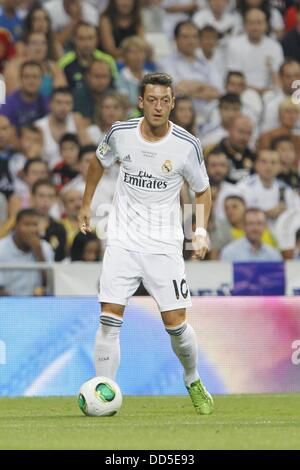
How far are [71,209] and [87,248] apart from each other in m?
0.90

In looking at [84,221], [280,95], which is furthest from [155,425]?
[280,95]

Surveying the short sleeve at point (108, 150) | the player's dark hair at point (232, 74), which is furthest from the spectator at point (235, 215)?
the short sleeve at point (108, 150)

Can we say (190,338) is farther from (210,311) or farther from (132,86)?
(132,86)

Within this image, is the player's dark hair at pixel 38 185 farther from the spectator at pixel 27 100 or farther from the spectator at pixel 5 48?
the spectator at pixel 5 48

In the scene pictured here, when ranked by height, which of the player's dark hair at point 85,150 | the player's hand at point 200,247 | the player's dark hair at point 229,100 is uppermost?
the player's dark hair at point 229,100

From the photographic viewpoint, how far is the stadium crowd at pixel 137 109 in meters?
15.2

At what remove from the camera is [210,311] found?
1231 cm

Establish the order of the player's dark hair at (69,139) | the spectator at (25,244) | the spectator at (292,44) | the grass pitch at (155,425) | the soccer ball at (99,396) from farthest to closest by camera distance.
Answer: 1. the spectator at (292,44)
2. the player's dark hair at (69,139)
3. the spectator at (25,244)
4. the soccer ball at (99,396)
5. the grass pitch at (155,425)

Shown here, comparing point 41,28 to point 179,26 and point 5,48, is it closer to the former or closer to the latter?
point 5,48

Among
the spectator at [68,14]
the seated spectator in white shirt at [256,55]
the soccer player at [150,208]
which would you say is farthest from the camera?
the seated spectator in white shirt at [256,55]

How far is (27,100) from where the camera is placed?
16.6 metres

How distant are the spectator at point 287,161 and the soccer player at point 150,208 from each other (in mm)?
7236
